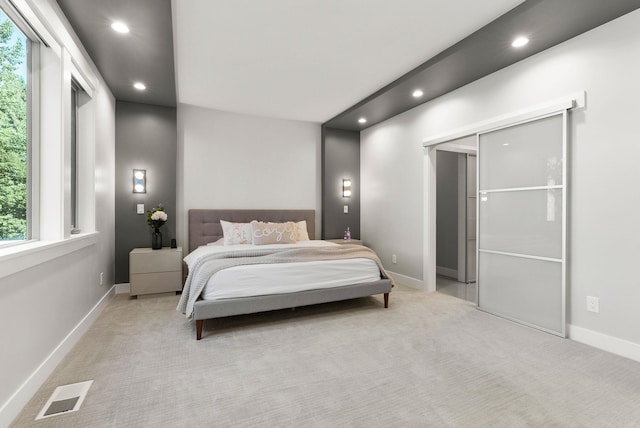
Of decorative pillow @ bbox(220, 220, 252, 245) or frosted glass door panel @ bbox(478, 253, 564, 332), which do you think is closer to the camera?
frosted glass door panel @ bbox(478, 253, 564, 332)

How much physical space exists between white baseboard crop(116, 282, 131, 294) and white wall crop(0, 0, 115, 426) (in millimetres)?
550

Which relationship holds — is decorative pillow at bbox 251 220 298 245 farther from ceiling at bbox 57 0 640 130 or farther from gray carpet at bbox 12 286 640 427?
ceiling at bbox 57 0 640 130

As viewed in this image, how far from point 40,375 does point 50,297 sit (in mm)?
502

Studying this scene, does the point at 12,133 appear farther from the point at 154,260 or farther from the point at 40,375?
the point at 154,260

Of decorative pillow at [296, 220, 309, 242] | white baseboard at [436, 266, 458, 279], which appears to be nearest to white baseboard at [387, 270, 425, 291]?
white baseboard at [436, 266, 458, 279]

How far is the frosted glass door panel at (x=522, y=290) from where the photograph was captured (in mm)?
2854

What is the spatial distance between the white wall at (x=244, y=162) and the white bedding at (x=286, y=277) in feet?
7.26

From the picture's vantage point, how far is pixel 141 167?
14.4 ft

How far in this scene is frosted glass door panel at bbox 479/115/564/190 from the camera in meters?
2.87

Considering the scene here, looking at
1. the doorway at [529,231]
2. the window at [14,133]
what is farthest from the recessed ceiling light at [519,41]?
the window at [14,133]

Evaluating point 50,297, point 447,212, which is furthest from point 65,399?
point 447,212

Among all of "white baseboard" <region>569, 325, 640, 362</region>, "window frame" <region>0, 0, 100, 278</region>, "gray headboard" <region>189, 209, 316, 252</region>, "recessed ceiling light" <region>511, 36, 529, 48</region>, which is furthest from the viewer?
"gray headboard" <region>189, 209, 316, 252</region>

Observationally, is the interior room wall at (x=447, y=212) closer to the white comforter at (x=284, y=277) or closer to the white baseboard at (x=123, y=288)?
the white comforter at (x=284, y=277)

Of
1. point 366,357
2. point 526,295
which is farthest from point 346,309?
point 526,295
